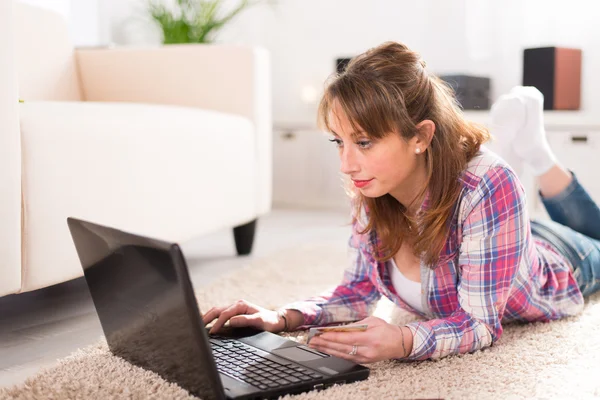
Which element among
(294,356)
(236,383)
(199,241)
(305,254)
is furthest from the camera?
(199,241)

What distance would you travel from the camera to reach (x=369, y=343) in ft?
3.67

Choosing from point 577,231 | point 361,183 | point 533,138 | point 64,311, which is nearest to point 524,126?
point 533,138

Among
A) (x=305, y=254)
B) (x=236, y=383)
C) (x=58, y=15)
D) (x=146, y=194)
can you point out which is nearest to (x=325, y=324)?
(x=236, y=383)

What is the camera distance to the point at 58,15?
91.7 inches

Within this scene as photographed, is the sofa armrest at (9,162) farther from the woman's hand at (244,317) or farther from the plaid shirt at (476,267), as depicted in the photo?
the plaid shirt at (476,267)

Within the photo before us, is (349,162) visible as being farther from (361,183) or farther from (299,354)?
(299,354)

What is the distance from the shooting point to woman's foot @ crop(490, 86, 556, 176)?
70.1 inches

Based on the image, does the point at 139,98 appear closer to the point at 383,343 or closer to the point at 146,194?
the point at 146,194

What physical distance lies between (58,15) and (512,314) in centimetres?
166

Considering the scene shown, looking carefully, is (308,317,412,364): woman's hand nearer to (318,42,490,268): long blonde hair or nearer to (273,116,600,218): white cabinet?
(318,42,490,268): long blonde hair

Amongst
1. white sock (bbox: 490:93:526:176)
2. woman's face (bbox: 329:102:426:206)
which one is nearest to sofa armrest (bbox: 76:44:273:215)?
white sock (bbox: 490:93:526:176)

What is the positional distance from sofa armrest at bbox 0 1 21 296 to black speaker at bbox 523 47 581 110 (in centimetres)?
209

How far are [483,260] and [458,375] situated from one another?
18 cm

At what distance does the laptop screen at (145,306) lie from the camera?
89 cm
